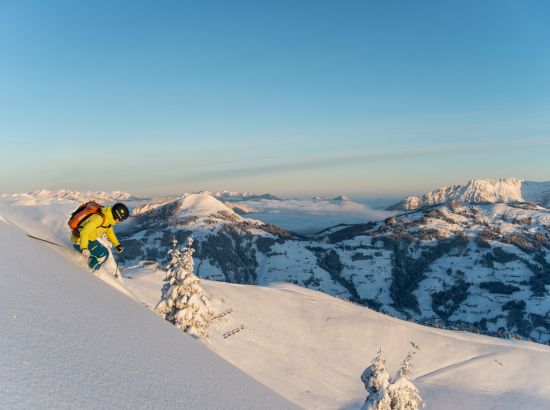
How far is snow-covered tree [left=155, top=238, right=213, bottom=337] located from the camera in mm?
33031

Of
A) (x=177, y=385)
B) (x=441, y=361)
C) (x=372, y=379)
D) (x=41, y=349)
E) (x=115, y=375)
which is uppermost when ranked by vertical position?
(x=41, y=349)

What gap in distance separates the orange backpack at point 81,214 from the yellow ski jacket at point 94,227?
135mm

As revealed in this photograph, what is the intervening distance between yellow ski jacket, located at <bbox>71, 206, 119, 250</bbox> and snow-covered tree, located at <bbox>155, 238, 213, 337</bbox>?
21091mm

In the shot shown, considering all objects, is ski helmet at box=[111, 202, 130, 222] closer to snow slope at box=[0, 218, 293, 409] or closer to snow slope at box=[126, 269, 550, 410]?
snow slope at box=[0, 218, 293, 409]

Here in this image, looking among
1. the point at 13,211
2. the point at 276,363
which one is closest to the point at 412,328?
the point at 276,363

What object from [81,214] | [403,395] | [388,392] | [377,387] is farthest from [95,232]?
[403,395]

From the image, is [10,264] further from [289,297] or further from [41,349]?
[289,297]

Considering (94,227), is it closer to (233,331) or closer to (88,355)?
(88,355)

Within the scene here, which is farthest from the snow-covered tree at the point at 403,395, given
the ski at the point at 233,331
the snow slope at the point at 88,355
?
the ski at the point at 233,331

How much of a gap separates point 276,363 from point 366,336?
2046 cm

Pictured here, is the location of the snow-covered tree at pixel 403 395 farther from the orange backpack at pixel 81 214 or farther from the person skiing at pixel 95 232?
the orange backpack at pixel 81 214

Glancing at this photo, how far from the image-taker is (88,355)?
418 centimetres

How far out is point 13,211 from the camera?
13.8 metres

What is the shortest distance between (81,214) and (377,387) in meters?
22.8
